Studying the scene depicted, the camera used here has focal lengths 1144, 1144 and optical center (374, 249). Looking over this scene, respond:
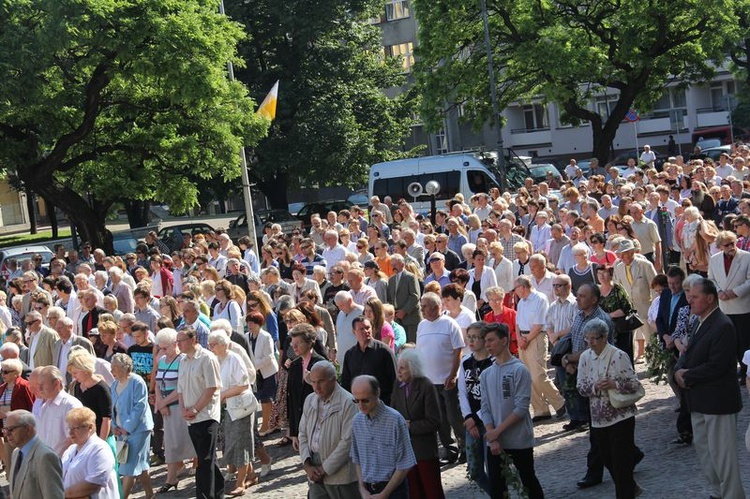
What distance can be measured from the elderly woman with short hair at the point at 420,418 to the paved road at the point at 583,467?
1.39m

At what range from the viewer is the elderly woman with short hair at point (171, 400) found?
11055mm

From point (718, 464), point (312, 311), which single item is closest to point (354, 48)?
point (312, 311)

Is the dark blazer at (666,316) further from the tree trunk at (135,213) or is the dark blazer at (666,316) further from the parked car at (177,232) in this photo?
the tree trunk at (135,213)

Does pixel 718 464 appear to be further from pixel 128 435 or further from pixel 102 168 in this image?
pixel 102 168

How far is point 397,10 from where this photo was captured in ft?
222

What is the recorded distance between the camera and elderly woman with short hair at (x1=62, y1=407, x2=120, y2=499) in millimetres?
8117

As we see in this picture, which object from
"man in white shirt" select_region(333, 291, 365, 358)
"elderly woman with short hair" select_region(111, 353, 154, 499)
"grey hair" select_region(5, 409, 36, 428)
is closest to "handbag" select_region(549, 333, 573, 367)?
"man in white shirt" select_region(333, 291, 365, 358)

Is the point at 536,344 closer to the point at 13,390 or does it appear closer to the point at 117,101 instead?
the point at 13,390

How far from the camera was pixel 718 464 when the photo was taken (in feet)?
27.8

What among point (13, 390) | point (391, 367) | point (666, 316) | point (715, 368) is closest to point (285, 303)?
point (13, 390)

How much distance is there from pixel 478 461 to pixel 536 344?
308 centimetres

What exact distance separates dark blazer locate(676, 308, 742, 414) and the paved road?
104cm

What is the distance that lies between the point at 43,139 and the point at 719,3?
861 inches

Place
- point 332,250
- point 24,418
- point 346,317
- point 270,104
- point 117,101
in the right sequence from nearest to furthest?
point 24,418, point 346,317, point 332,250, point 270,104, point 117,101
